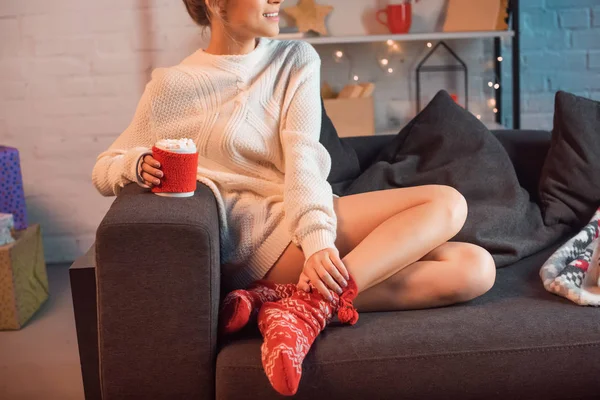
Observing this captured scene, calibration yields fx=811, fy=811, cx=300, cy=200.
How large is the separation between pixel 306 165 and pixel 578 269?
0.65 m

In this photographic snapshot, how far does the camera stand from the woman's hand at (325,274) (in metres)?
1.55

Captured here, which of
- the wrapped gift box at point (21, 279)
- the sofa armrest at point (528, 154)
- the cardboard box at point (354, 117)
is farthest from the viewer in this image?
the cardboard box at point (354, 117)

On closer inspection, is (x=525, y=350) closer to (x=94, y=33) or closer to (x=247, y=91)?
(x=247, y=91)

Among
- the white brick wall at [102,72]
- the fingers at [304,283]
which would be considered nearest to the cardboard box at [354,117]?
the white brick wall at [102,72]

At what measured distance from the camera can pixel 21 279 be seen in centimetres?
269

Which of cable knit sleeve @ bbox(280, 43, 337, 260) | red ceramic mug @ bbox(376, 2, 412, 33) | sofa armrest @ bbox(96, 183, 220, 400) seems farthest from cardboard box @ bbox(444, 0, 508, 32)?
sofa armrest @ bbox(96, 183, 220, 400)

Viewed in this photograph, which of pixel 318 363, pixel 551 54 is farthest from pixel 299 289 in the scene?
pixel 551 54

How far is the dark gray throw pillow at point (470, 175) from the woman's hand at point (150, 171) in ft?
2.25

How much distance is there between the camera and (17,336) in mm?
2602

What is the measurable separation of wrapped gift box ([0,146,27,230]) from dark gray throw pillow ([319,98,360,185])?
1.15 meters

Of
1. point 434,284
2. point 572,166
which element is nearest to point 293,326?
point 434,284

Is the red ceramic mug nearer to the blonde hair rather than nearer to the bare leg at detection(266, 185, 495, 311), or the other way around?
the blonde hair

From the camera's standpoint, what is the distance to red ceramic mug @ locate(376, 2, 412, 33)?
10.4ft

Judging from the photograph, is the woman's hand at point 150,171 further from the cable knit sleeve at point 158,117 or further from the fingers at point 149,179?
the cable knit sleeve at point 158,117
